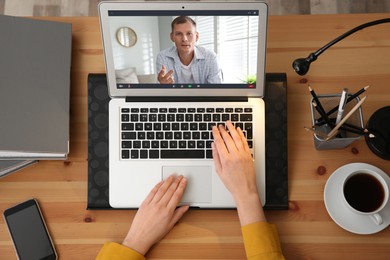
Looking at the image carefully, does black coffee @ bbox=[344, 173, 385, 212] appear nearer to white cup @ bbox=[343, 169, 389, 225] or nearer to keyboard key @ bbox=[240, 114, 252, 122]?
white cup @ bbox=[343, 169, 389, 225]

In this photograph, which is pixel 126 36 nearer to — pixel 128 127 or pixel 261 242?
pixel 128 127

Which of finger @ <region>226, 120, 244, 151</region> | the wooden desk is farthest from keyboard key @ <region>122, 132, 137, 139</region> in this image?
finger @ <region>226, 120, 244, 151</region>

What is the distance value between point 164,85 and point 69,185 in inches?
12.9

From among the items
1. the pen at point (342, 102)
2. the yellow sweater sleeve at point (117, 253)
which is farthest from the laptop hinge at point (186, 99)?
the yellow sweater sleeve at point (117, 253)

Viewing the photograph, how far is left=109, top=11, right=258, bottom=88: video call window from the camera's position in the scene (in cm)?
75

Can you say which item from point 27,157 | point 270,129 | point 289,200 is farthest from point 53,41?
point 289,200

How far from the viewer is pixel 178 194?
810mm

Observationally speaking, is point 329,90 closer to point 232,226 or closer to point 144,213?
point 232,226

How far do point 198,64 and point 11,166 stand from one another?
486mm

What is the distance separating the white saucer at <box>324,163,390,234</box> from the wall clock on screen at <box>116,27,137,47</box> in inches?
20.4

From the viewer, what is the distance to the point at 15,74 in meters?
0.81

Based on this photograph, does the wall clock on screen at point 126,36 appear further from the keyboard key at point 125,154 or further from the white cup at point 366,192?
the white cup at point 366,192

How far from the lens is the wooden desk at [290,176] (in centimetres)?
81

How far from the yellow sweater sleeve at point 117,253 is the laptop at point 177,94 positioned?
0.30 feet
